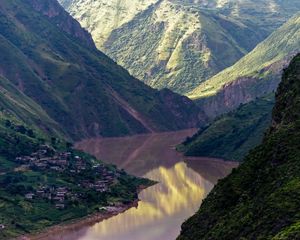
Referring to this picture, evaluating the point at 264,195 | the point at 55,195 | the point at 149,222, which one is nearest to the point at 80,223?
the point at 55,195

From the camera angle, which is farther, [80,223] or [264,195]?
[80,223]

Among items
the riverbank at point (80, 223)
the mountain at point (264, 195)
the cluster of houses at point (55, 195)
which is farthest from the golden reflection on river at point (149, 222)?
the mountain at point (264, 195)

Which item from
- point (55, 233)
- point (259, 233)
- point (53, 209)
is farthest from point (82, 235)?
point (259, 233)

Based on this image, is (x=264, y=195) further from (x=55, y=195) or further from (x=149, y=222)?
(x=55, y=195)

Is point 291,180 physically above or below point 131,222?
below

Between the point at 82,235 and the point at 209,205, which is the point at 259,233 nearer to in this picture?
the point at 209,205

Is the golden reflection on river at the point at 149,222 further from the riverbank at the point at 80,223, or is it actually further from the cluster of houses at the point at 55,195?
the cluster of houses at the point at 55,195

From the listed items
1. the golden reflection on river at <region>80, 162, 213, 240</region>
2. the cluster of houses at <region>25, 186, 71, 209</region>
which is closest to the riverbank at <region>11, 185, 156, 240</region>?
the golden reflection on river at <region>80, 162, 213, 240</region>

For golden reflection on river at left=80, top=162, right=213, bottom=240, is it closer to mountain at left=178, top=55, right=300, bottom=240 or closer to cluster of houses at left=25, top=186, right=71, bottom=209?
cluster of houses at left=25, top=186, right=71, bottom=209
